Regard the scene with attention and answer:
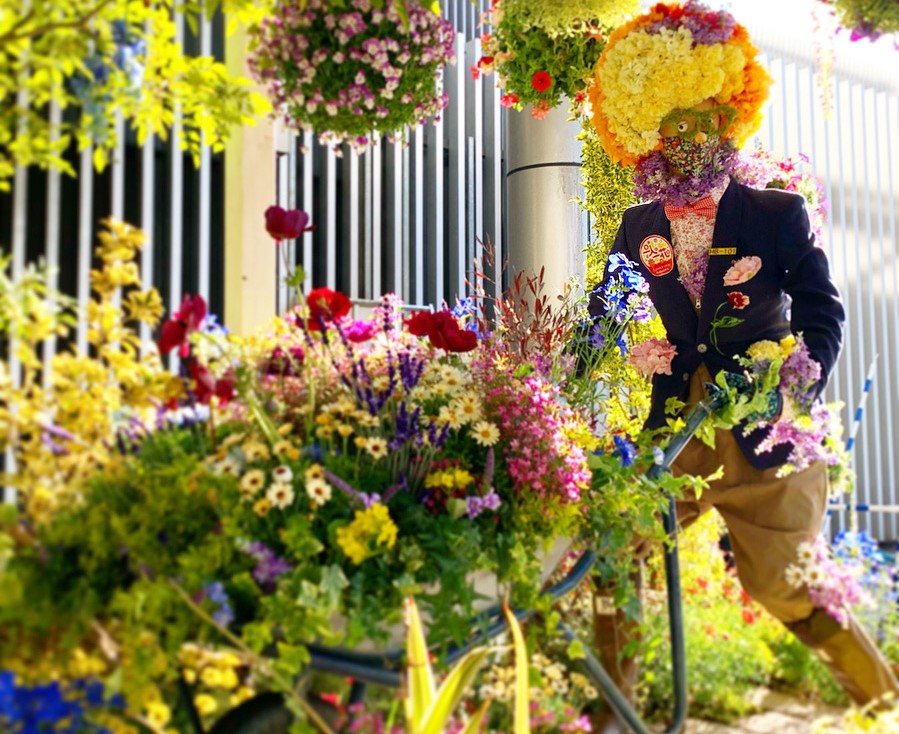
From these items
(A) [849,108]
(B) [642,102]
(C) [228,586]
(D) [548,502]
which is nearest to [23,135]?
(C) [228,586]

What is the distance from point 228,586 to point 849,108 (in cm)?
741

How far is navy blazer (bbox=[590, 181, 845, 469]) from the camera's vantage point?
2068mm

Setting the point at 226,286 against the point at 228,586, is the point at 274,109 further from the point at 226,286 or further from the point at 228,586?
the point at 228,586

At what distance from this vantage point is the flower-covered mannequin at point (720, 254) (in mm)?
2057

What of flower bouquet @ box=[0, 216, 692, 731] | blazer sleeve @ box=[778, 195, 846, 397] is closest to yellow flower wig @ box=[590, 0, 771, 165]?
blazer sleeve @ box=[778, 195, 846, 397]

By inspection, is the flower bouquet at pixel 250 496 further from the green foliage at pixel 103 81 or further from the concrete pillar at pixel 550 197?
the concrete pillar at pixel 550 197

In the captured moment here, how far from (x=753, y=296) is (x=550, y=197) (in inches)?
71.4

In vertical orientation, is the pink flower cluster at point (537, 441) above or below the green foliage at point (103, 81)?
below

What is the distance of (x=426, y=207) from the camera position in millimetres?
5348

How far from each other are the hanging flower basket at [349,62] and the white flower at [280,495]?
0.77m

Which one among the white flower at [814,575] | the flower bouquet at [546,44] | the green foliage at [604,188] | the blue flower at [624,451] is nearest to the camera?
the blue flower at [624,451]

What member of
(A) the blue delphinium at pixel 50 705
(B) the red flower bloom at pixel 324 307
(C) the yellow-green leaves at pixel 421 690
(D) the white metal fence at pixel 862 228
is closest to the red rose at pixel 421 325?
(B) the red flower bloom at pixel 324 307

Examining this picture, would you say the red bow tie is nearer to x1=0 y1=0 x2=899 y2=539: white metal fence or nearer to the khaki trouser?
the khaki trouser

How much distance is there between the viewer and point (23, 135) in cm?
127
